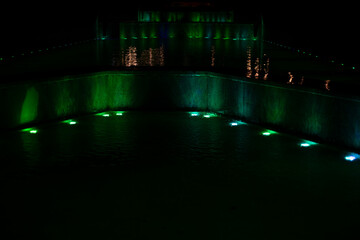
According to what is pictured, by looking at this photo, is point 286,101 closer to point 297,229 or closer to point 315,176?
point 315,176

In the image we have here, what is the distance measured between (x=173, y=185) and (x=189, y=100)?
15.6ft

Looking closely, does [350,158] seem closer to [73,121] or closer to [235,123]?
[235,123]

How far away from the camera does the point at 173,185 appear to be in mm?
5699

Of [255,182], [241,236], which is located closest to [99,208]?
[241,236]

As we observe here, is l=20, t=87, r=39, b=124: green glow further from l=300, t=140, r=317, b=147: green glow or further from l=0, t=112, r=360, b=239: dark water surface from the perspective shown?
l=300, t=140, r=317, b=147: green glow

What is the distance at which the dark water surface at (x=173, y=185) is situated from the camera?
178 inches

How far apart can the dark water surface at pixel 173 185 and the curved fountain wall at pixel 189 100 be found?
31 cm

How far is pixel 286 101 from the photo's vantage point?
818 centimetres

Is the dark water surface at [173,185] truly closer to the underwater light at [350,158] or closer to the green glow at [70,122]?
the underwater light at [350,158]

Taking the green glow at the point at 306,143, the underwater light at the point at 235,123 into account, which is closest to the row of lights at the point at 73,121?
the underwater light at the point at 235,123

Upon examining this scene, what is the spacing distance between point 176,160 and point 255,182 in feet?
4.21

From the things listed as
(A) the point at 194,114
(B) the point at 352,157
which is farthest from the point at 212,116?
(B) the point at 352,157

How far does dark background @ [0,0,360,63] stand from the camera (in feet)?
81.9

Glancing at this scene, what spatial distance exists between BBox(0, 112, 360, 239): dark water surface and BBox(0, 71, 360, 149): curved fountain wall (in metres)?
0.31
